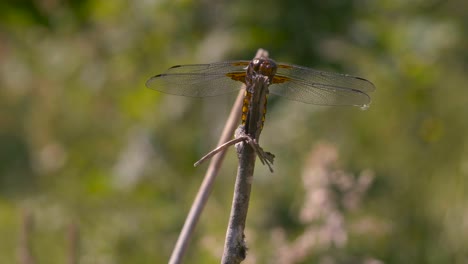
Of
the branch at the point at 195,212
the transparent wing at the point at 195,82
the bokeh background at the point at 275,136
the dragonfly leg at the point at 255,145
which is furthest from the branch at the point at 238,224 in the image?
the bokeh background at the point at 275,136

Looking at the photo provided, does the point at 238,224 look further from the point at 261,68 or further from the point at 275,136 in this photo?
the point at 275,136

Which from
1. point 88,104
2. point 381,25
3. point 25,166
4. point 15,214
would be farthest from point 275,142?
point 25,166

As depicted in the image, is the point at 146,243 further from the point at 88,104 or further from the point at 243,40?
the point at 88,104

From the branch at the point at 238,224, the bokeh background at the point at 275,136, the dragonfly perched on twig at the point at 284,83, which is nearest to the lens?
the branch at the point at 238,224

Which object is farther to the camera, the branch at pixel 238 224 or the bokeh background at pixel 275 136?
the bokeh background at pixel 275 136

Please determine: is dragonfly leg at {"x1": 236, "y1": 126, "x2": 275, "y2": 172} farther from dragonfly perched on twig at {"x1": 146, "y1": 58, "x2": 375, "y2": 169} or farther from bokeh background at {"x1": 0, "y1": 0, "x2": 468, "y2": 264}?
bokeh background at {"x1": 0, "y1": 0, "x2": 468, "y2": 264}

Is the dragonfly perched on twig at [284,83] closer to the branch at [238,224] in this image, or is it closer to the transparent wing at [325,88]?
the transparent wing at [325,88]

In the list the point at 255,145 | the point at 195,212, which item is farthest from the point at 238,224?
the point at 195,212
